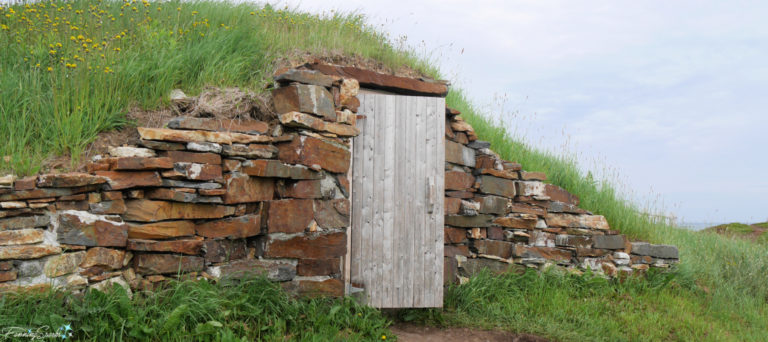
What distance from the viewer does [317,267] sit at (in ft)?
16.7

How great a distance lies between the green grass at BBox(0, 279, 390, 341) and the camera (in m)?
3.88

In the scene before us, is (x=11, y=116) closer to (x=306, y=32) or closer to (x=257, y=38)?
(x=257, y=38)

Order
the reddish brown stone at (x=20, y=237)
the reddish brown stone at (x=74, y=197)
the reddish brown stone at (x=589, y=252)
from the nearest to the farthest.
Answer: the reddish brown stone at (x=20, y=237)
the reddish brown stone at (x=74, y=197)
the reddish brown stone at (x=589, y=252)

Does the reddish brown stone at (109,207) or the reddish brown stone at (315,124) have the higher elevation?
the reddish brown stone at (315,124)

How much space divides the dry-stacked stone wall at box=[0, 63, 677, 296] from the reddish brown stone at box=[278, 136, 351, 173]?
0.01 meters

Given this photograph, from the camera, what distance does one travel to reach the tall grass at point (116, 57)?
4.93 m

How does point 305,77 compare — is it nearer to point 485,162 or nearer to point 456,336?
point 485,162

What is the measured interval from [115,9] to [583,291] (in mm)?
8168

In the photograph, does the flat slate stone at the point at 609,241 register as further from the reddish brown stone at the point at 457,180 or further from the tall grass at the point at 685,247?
the reddish brown stone at the point at 457,180

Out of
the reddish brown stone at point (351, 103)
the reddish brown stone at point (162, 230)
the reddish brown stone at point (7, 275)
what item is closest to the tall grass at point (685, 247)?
the reddish brown stone at point (351, 103)

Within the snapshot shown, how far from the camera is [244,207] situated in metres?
5.03

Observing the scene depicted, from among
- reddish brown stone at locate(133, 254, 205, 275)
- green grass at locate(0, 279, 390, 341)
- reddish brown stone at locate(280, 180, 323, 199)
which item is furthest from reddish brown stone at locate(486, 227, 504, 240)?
reddish brown stone at locate(133, 254, 205, 275)

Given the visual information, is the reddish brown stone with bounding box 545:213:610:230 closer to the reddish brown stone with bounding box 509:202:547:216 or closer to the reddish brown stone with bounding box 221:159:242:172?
the reddish brown stone with bounding box 509:202:547:216

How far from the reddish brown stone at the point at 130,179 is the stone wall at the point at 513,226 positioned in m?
3.48
